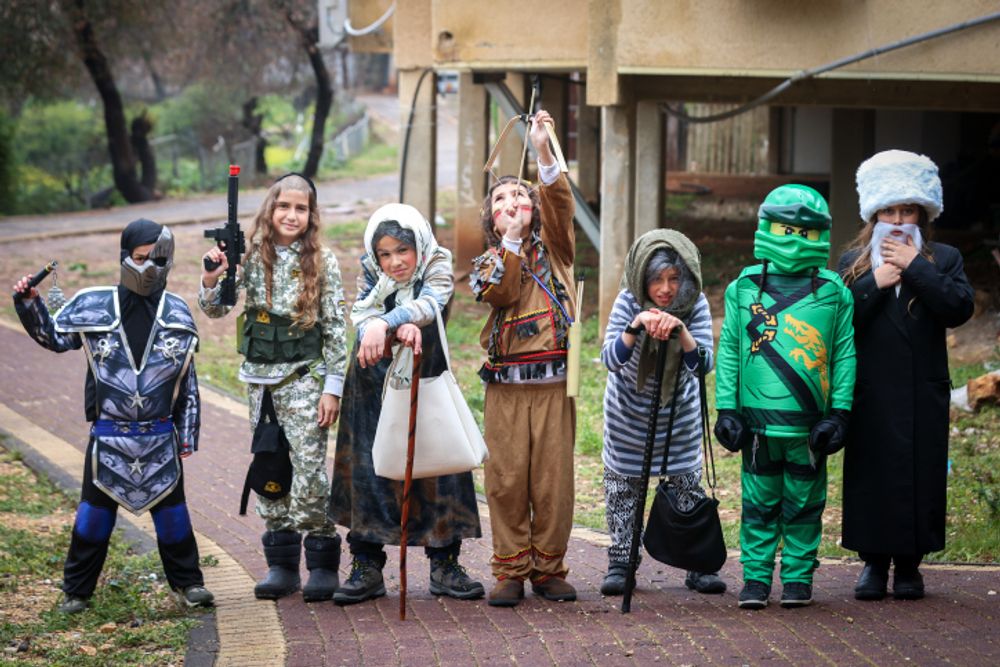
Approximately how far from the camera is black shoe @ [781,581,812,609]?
5.56 metres

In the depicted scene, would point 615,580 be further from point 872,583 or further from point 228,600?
point 228,600

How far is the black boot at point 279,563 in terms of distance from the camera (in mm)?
6094

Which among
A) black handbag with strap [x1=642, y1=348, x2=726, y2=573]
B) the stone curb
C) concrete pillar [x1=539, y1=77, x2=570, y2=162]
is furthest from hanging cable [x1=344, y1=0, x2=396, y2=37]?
black handbag with strap [x1=642, y1=348, x2=726, y2=573]

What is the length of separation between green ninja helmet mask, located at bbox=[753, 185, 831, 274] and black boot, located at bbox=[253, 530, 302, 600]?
97.1 inches

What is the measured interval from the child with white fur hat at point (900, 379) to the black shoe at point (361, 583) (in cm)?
207

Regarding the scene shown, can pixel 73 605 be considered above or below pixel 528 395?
below

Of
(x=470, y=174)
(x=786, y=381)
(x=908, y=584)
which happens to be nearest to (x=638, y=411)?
(x=786, y=381)

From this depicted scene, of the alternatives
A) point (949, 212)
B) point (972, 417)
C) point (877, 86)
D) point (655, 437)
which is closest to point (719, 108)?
point (949, 212)

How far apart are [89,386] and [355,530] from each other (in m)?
1.36

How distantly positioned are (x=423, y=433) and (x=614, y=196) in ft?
27.7

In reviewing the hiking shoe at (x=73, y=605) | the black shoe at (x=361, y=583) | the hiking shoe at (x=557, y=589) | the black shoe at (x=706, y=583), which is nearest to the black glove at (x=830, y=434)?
the black shoe at (x=706, y=583)

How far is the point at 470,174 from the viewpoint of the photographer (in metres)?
18.1

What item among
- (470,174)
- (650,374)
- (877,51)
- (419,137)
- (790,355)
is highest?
(877,51)

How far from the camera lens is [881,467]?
5.63 meters
